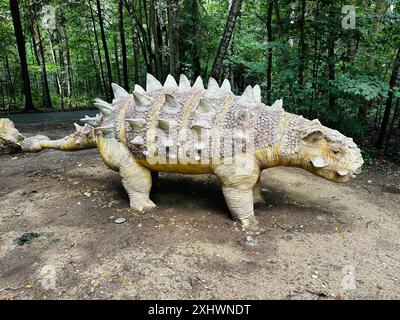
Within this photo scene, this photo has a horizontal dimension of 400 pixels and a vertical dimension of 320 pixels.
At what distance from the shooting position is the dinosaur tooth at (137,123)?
413cm

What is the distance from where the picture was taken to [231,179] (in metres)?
3.97

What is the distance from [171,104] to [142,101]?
1.44 feet

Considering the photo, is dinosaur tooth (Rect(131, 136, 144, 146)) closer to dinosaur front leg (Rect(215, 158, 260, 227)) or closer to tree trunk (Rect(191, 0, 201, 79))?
dinosaur front leg (Rect(215, 158, 260, 227))

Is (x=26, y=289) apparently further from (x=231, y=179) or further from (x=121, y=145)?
(x=231, y=179)

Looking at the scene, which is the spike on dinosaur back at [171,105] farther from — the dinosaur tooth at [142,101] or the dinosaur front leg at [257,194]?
the dinosaur front leg at [257,194]

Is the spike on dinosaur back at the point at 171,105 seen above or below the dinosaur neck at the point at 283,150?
above

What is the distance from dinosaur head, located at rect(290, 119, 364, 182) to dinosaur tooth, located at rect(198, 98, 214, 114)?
118cm

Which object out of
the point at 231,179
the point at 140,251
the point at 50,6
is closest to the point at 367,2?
the point at 231,179

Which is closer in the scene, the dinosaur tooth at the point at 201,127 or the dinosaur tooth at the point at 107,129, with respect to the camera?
the dinosaur tooth at the point at 201,127

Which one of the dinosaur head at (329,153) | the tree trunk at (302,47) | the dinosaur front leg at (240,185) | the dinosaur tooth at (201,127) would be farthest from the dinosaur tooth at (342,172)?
the tree trunk at (302,47)

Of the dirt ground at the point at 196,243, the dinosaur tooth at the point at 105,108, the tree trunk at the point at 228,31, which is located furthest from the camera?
the tree trunk at the point at 228,31

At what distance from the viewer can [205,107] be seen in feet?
13.1

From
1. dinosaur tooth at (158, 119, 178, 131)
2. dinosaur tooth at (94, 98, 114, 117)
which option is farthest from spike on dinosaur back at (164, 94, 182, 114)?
dinosaur tooth at (94, 98, 114, 117)

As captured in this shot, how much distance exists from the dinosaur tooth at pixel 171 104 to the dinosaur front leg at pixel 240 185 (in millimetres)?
967
